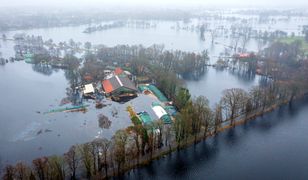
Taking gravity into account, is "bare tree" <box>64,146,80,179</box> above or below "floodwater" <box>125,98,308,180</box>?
above

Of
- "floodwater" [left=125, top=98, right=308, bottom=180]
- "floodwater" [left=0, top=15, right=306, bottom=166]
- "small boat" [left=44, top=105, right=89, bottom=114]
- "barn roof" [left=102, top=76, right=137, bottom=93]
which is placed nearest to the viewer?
"floodwater" [left=125, top=98, right=308, bottom=180]

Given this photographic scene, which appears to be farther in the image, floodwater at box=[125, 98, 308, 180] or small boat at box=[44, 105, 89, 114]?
small boat at box=[44, 105, 89, 114]

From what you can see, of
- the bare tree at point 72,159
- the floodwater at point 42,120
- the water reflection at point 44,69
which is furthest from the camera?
the water reflection at point 44,69

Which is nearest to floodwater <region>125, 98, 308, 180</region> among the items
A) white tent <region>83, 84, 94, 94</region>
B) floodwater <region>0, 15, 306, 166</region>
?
floodwater <region>0, 15, 306, 166</region>

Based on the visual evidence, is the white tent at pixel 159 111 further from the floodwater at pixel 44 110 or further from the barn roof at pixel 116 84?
the barn roof at pixel 116 84

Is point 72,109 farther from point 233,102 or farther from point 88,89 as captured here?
point 233,102

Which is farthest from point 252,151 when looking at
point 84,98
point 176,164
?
point 84,98

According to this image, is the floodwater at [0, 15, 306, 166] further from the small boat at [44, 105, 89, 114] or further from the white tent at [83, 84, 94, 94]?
the white tent at [83, 84, 94, 94]

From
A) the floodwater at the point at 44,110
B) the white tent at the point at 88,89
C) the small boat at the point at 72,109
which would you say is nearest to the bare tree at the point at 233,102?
the floodwater at the point at 44,110

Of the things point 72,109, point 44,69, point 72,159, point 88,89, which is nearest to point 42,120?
point 72,109

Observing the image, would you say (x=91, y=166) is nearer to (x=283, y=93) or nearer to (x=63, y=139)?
(x=63, y=139)
